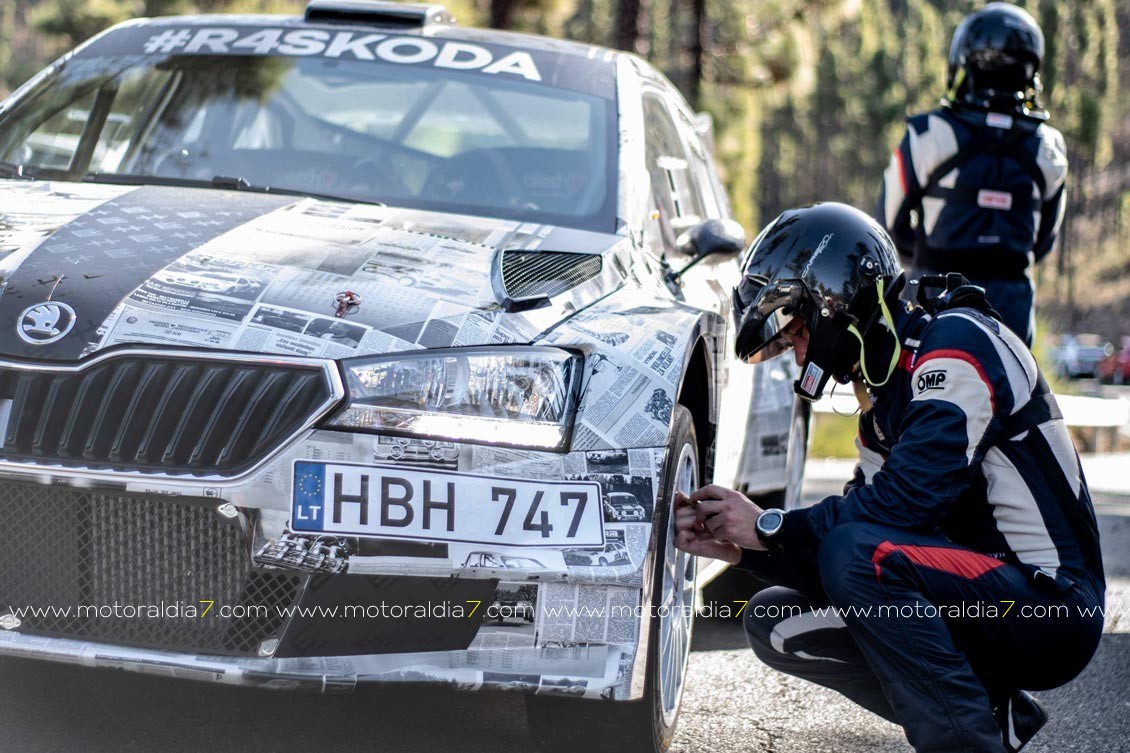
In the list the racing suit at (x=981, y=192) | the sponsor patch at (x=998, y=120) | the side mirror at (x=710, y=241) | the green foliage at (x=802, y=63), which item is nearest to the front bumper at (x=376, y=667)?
the side mirror at (x=710, y=241)

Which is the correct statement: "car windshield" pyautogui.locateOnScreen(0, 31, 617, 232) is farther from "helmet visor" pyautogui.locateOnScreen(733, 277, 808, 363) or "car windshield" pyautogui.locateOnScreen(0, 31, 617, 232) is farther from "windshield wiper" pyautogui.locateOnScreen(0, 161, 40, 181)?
"helmet visor" pyautogui.locateOnScreen(733, 277, 808, 363)

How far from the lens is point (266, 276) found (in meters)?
2.98

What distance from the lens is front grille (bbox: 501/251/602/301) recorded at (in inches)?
122

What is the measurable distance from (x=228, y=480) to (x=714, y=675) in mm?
1892

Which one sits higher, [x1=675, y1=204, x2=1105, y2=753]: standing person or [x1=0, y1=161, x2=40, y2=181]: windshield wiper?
[x1=0, y1=161, x2=40, y2=181]: windshield wiper

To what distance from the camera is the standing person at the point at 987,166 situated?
5180 mm

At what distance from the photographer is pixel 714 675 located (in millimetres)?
4086

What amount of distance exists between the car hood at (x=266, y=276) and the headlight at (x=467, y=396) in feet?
0.14

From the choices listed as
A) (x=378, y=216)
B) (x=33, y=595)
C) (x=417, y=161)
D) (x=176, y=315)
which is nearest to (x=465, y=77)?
(x=417, y=161)

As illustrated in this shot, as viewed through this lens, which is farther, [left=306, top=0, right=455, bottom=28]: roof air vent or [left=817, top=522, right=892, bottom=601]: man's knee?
[left=306, top=0, right=455, bottom=28]: roof air vent

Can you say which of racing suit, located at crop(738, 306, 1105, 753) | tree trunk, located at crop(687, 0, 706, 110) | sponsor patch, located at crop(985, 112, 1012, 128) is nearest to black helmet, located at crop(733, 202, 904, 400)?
racing suit, located at crop(738, 306, 1105, 753)

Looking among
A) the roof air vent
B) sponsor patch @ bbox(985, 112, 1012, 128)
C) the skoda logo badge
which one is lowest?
sponsor patch @ bbox(985, 112, 1012, 128)

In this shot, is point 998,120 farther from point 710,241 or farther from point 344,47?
point 344,47

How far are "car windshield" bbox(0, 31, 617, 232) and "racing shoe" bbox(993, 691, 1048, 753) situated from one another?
5.11 ft
